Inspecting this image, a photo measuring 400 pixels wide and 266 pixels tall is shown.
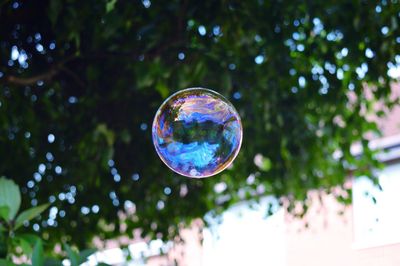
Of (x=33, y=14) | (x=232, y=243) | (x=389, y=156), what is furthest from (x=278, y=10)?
(x=232, y=243)

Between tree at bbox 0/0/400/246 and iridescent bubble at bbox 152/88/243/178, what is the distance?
2.33ft

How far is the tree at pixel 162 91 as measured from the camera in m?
4.31

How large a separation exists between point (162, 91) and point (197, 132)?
944 millimetres

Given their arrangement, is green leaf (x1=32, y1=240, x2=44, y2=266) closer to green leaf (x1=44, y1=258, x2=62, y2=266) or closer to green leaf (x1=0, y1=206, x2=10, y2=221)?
green leaf (x1=44, y1=258, x2=62, y2=266)

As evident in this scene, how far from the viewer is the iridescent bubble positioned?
3.29 meters

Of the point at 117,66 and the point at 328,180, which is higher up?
the point at 117,66

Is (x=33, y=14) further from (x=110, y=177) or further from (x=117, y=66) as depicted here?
(x=110, y=177)

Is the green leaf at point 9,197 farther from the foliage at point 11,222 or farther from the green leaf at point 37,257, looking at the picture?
the green leaf at point 37,257

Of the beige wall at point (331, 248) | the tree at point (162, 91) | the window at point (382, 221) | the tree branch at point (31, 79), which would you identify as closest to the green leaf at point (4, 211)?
the tree at point (162, 91)

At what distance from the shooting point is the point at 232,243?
11.3 metres

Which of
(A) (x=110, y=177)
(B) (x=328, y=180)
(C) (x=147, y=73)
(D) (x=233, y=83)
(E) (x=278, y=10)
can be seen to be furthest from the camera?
(B) (x=328, y=180)

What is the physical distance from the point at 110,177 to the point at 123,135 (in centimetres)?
89

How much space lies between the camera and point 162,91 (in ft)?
13.8

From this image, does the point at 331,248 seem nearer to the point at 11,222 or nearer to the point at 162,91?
the point at 162,91
